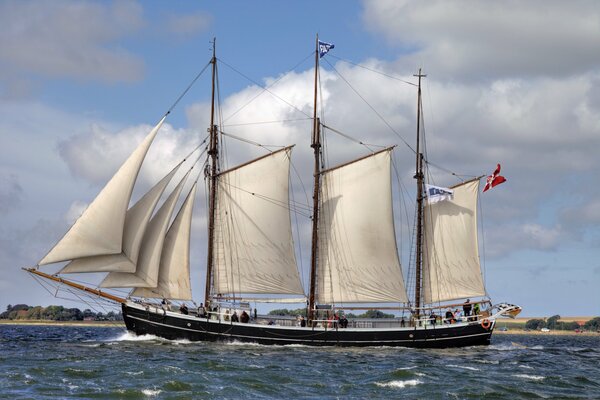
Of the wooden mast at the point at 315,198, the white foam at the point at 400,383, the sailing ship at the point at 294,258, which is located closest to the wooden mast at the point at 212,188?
the sailing ship at the point at 294,258

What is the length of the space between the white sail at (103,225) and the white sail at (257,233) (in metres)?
10.6

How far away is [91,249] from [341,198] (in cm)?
2232

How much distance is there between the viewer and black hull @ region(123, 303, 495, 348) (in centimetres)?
7119

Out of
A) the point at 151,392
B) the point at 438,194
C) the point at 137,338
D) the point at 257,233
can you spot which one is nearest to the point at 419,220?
the point at 438,194

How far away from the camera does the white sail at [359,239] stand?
7544cm

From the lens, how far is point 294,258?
74.9m

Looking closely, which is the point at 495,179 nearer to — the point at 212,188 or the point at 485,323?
the point at 485,323

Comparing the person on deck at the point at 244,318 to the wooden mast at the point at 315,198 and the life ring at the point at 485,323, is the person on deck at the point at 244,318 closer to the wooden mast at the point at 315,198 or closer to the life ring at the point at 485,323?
the wooden mast at the point at 315,198

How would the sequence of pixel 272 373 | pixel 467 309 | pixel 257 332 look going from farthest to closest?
pixel 467 309
pixel 257 332
pixel 272 373

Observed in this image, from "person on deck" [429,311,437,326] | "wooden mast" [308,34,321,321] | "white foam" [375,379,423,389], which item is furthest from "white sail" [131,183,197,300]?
"white foam" [375,379,423,389]

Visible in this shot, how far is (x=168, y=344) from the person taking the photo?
68250 mm

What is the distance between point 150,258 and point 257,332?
35.2 feet

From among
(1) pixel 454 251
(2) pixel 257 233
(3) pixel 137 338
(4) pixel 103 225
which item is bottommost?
(3) pixel 137 338

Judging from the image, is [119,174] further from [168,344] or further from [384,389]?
[384,389]
